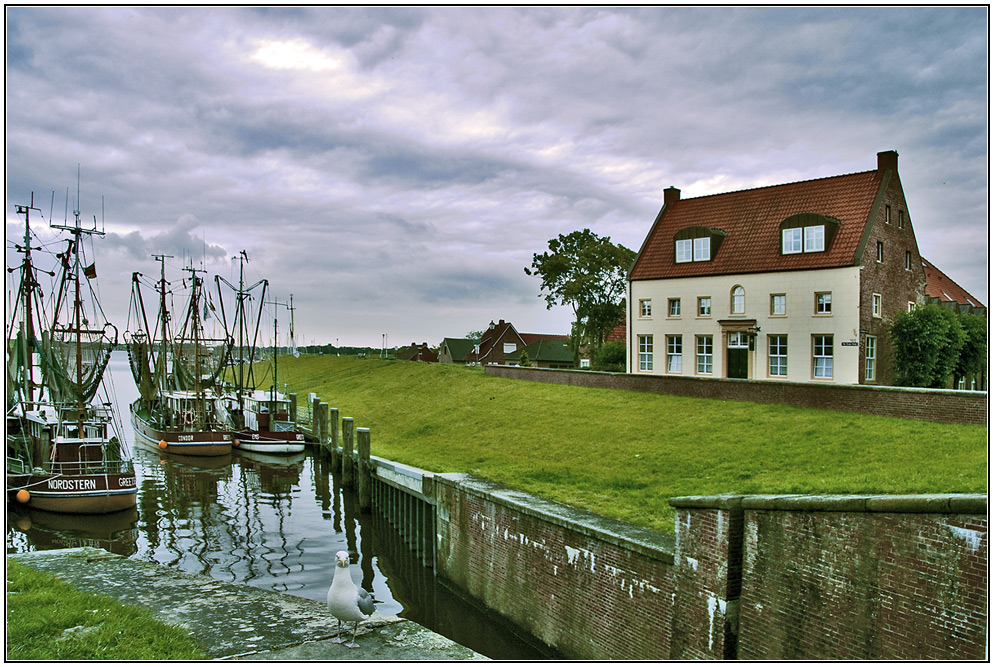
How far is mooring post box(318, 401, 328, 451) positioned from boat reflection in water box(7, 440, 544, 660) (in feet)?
12.2

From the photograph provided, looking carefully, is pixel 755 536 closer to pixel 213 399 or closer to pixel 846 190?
pixel 846 190

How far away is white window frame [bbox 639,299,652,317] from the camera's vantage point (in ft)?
127

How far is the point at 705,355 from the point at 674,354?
1.89 meters

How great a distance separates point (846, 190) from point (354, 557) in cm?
2916

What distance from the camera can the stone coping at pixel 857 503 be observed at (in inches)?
285

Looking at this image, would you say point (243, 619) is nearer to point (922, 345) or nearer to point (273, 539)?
point (273, 539)

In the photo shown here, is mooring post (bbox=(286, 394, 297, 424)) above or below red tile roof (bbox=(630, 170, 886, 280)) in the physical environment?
below

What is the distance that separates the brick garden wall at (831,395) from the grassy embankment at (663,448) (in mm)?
503

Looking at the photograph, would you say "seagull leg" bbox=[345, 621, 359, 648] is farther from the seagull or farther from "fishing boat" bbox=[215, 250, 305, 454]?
"fishing boat" bbox=[215, 250, 305, 454]

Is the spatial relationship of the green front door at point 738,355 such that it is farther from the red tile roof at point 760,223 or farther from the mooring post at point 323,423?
the mooring post at point 323,423

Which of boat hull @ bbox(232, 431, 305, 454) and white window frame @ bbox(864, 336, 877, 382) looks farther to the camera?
boat hull @ bbox(232, 431, 305, 454)

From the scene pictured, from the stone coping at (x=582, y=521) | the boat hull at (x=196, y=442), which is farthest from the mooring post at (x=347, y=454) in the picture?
the boat hull at (x=196, y=442)

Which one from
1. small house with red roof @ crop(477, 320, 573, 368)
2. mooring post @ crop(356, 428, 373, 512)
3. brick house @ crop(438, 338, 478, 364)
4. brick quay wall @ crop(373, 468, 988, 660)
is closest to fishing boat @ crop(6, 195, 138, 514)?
mooring post @ crop(356, 428, 373, 512)

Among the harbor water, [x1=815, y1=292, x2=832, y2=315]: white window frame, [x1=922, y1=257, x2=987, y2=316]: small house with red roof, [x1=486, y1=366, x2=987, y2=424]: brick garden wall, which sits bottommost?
the harbor water
